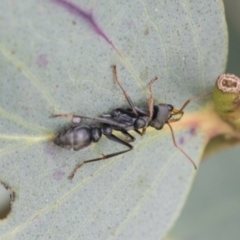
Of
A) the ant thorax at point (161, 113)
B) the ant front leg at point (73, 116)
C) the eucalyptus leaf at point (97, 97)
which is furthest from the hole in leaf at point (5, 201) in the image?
the ant thorax at point (161, 113)

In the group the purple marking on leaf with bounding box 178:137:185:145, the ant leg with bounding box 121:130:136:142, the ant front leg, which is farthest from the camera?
the purple marking on leaf with bounding box 178:137:185:145

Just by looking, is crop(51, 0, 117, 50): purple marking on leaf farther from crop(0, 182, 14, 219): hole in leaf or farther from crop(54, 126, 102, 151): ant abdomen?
crop(0, 182, 14, 219): hole in leaf

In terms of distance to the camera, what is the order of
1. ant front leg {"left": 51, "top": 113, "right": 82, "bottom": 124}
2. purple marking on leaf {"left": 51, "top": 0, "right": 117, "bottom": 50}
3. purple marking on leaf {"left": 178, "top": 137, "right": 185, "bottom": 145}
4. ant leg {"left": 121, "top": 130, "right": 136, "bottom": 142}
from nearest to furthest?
1. purple marking on leaf {"left": 51, "top": 0, "right": 117, "bottom": 50}
2. ant front leg {"left": 51, "top": 113, "right": 82, "bottom": 124}
3. ant leg {"left": 121, "top": 130, "right": 136, "bottom": 142}
4. purple marking on leaf {"left": 178, "top": 137, "right": 185, "bottom": 145}

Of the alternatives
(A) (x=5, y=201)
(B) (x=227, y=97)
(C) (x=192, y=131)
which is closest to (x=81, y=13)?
(B) (x=227, y=97)

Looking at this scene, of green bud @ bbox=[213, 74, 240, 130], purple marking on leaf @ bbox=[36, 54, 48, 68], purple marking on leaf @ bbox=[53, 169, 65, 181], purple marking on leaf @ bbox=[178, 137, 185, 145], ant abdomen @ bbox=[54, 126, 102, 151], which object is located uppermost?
purple marking on leaf @ bbox=[36, 54, 48, 68]

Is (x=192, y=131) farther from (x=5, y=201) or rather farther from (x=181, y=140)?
(x=5, y=201)

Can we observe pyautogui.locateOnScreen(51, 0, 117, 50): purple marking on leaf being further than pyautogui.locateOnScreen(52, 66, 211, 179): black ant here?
No

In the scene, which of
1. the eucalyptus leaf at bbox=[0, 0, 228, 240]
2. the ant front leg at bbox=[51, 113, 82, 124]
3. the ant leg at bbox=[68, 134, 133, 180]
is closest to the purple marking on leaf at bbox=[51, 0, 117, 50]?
the eucalyptus leaf at bbox=[0, 0, 228, 240]

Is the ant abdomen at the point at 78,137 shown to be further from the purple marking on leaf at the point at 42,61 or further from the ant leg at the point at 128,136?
the purple marking on leaf at the point at 42,61
